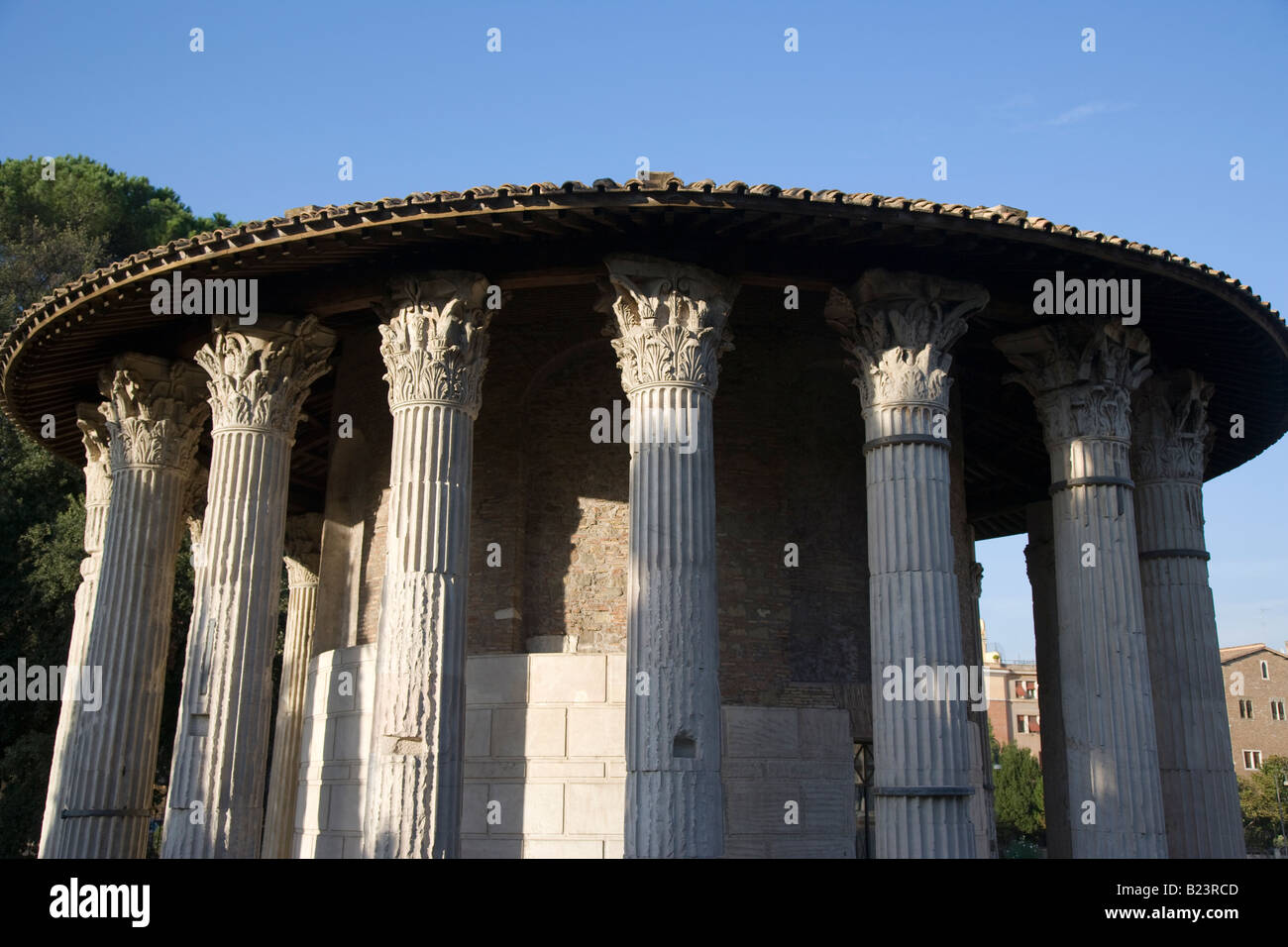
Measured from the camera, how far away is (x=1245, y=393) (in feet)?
46.6

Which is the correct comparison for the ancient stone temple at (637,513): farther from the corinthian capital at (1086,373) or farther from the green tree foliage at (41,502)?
the green tree foliage at (41,502)

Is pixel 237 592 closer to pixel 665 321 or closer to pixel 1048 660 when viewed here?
pixel 665 321

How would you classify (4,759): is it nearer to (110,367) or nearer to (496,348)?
(110,367)

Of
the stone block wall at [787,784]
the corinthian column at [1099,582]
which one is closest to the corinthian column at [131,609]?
the stone block wall at [787,784]

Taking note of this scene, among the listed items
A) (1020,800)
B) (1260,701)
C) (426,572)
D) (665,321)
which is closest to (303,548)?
(426,572)

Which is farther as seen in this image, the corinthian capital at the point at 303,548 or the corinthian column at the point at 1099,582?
the corinthian capital at the point at 303,548

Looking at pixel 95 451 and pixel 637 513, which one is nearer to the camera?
pixel 637 513

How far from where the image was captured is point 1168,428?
1367 cm

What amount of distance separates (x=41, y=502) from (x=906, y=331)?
63.0ft

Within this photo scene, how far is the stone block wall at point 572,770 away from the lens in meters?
11.7

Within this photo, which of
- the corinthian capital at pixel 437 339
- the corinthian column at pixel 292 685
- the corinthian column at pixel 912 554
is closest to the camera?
the corinthian column at pixel 912 554
